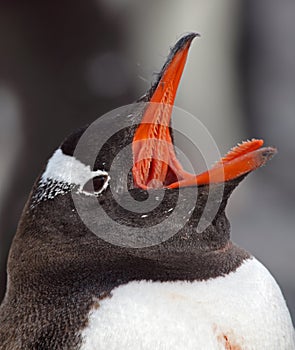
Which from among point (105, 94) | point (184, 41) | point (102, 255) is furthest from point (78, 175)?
Answer: point (105, 94)

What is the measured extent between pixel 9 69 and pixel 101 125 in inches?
98.5

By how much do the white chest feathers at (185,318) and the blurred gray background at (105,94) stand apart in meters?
1.75

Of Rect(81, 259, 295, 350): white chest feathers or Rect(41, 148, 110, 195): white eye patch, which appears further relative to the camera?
Rect(41, 148, 110, 195): white eye patch

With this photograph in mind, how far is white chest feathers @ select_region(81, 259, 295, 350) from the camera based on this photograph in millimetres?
→ 1516

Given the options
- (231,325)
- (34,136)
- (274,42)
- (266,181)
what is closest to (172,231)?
(231,325)

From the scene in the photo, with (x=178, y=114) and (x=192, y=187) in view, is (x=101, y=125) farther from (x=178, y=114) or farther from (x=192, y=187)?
(x=178, y=114)

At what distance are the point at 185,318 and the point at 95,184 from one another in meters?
0.31

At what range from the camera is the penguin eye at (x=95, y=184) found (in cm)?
163

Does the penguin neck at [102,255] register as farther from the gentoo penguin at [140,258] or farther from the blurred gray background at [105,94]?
the blurred gray background at [105,94]

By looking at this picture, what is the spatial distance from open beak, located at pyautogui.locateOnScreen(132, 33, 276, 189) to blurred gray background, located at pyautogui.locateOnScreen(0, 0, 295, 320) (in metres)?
1.66

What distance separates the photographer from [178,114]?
6.57 feet

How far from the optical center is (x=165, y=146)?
1737 millimetres

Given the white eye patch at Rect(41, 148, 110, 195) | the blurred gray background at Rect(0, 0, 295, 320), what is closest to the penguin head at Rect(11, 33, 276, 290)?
the white eye patch at Rect(41, 148, 110, 195)

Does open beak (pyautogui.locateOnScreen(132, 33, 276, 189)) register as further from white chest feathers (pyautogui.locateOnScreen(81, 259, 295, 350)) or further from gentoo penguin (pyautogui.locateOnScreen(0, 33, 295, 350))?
white chest feathers (pyautogui.locateOnScreen(81, 259, 295, 350))
